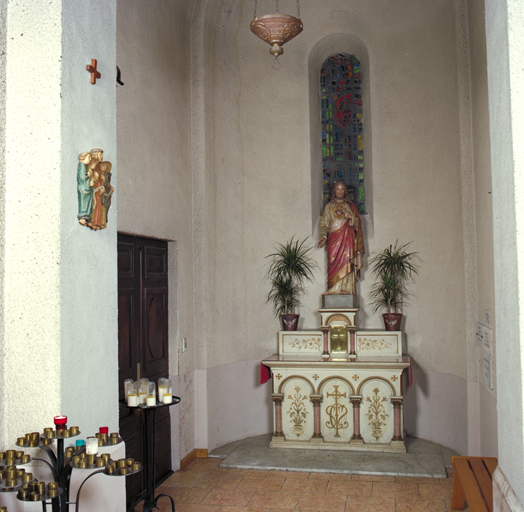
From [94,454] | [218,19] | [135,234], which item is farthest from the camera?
[218,19]

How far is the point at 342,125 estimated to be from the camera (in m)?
7.19

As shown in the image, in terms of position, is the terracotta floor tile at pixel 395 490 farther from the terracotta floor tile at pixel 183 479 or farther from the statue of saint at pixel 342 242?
the statue of saint at pixel 342 242

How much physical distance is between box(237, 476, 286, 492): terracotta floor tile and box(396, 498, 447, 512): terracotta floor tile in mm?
1044

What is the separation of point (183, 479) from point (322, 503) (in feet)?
4.43

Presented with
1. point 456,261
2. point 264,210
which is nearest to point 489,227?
point 456,261

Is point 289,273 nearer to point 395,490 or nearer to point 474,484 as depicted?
point 395,490

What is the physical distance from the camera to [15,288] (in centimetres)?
264

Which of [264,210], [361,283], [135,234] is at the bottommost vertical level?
[361,283]

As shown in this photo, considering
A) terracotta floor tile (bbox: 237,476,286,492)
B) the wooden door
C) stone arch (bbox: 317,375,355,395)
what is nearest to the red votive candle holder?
the wooden door

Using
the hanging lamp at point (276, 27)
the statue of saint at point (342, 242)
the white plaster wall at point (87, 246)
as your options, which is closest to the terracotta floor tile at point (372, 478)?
the statue of saint at point (342, 242)

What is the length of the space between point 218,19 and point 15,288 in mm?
4761

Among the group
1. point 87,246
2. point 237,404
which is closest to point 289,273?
point 237,404

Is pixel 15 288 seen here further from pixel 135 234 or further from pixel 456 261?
→ pixel 456 261

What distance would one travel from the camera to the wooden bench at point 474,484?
3.32 m
